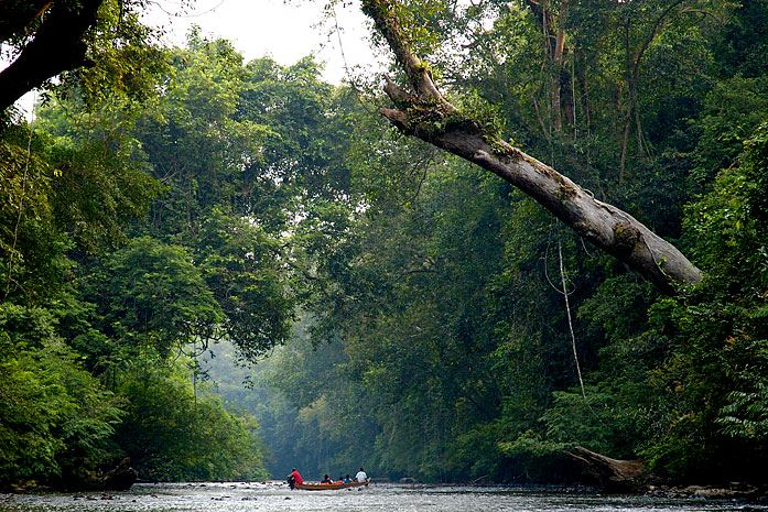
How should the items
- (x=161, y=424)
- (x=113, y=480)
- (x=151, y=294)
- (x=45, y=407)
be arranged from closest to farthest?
1. (x=45, y=407)
2. (x=113, y=480)
3. (x=151, y=294)
4. (x=161, y=424)

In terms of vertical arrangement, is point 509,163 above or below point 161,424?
above

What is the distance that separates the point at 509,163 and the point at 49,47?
7.34 m

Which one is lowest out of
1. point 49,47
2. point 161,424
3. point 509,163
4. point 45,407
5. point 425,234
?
point 45,407

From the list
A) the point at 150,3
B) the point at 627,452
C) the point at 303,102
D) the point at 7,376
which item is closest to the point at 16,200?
the point at 150,3

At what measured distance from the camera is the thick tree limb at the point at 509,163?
12570mm

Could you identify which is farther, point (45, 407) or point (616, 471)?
point (45, 407)

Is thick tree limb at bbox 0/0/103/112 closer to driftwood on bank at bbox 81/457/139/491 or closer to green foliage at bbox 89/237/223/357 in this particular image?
driftwood on bank at bbox 81/457/139/491

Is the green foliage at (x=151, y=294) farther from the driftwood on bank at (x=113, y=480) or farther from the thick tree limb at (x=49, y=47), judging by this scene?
the thick tree limb at (x=49, y=47)

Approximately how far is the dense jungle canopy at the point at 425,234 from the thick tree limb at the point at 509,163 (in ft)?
0.15

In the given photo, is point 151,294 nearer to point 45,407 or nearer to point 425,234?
point 45,407

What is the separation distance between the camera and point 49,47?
7293 mm

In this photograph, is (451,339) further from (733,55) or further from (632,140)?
(733,55)

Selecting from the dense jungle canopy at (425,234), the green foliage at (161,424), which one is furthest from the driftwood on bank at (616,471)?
the green foliage at (161,424)

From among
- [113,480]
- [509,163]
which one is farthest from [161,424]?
[509,163]
